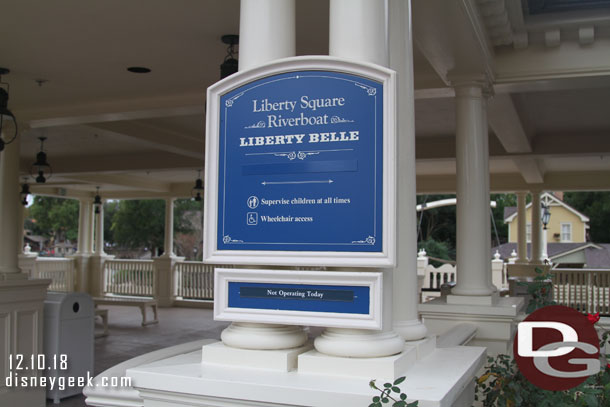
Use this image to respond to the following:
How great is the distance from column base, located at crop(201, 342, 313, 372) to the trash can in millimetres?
5151

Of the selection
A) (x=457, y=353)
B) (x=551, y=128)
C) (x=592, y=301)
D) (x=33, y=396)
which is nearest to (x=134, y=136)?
(x=33, y=396)

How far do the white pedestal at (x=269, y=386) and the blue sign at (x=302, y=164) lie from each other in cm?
45

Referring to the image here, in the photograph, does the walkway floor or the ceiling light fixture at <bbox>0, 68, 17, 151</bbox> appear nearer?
the ceiling light fixture at <bbox>0, 68, 17, 151</bbox>

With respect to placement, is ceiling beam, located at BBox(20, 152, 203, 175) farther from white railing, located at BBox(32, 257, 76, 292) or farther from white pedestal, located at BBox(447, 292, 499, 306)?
white pedestal, located at BBox(447, 292, 499, 306)

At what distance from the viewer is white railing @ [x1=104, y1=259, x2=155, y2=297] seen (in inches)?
685

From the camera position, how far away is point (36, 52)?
17.8ft

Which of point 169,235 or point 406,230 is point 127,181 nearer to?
point 169,235

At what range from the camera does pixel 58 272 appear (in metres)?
18.2

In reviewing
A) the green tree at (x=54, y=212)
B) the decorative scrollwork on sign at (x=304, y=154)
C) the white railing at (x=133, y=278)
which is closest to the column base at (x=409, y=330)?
the decorative scrollwork on sign at (x=304, y=154)

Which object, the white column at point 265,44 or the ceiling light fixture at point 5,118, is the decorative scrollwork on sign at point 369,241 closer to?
the white column at point 265,44

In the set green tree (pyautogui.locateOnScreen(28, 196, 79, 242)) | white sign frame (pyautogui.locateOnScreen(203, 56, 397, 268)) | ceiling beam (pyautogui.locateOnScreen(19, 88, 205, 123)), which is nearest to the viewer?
white sign frame (pyautogui.locateOnScreen(203, 56, 397, 268))

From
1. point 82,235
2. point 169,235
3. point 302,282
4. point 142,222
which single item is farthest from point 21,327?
point 142,222

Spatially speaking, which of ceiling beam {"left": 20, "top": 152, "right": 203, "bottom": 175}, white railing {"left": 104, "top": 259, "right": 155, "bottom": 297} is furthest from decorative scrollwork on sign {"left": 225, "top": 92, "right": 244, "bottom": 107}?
white railing {"left": 104, "top": 259, "right": 155, "bottom": 297}

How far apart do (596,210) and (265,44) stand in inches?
1366
